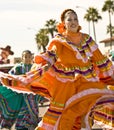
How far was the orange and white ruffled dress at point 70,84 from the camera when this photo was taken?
6.61 meters

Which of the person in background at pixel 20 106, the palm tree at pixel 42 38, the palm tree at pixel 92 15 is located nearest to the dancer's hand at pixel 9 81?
the person in background at pixel 20 106

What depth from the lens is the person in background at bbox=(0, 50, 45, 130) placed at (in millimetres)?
9703

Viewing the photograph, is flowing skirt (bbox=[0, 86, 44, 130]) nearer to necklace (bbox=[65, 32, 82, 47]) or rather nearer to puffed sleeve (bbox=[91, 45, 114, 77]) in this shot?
puffed sleeve (bbox=[91, 45, 114, 77])

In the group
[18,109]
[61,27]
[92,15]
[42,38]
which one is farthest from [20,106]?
[42,38]

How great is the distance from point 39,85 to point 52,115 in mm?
542

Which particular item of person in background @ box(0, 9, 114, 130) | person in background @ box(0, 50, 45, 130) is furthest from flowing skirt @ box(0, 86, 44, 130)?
person in background @ box(0, 9, 114, 130)

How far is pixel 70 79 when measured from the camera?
671 cm

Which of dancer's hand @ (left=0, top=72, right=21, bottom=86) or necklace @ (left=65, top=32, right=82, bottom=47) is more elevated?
necklace @ (left=65, top=32, right=82, bottom=47)

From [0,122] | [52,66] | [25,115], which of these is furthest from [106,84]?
→ [0,122]

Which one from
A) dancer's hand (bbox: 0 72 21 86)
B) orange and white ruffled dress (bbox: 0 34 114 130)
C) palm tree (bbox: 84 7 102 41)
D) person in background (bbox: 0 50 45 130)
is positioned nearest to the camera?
orange and white ruffled dress (bbox: 0 34 114 130)

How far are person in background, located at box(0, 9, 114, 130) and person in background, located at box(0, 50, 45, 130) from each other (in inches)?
105

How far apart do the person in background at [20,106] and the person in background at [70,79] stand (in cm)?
266

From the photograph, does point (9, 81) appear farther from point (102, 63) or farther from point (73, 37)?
point (102, 63)

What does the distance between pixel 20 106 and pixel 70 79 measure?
3.32m
